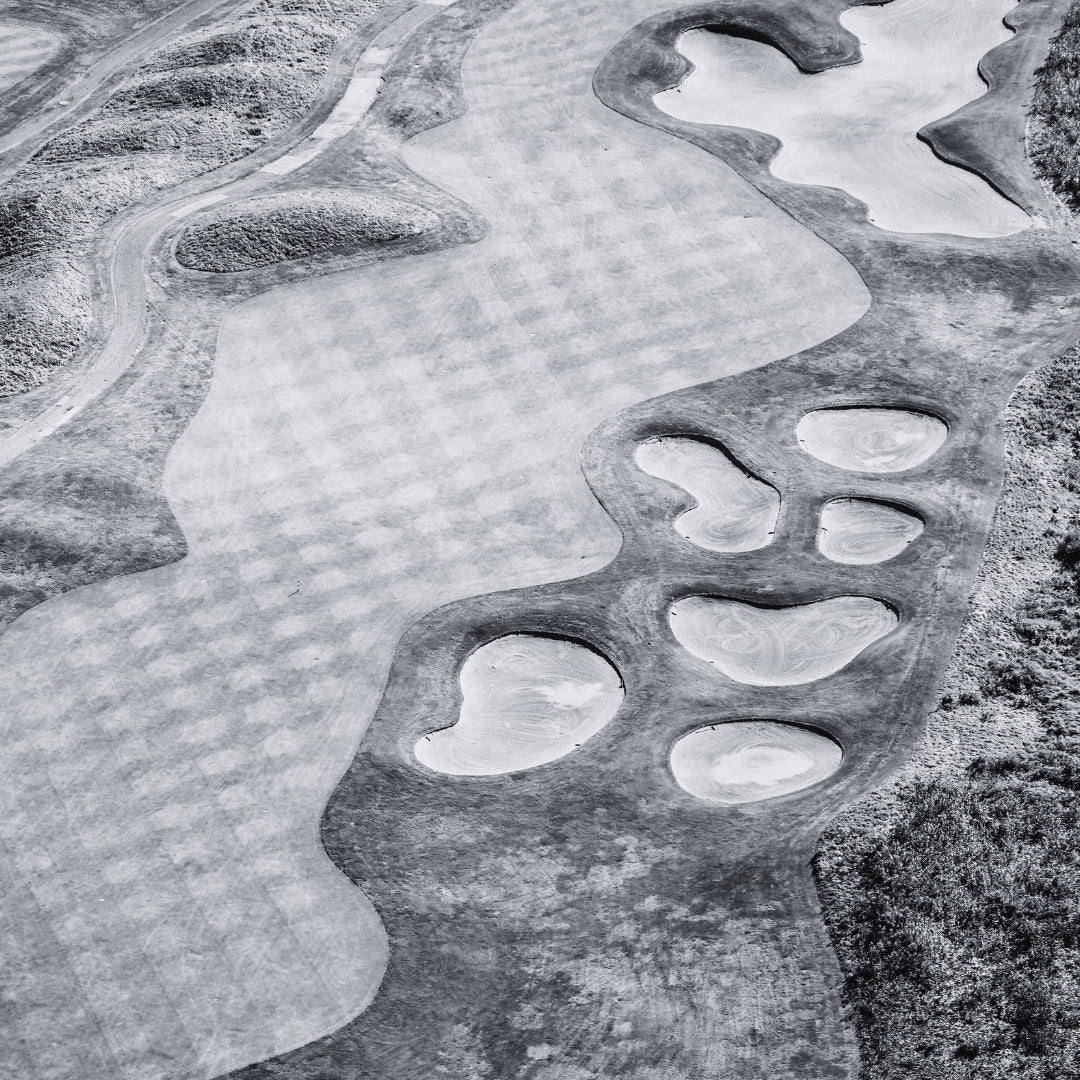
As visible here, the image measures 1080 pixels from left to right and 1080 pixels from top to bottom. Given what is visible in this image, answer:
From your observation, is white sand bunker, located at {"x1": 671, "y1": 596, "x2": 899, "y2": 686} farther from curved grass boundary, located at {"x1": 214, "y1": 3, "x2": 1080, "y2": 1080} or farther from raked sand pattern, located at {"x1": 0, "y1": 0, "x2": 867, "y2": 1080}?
raked sand pattern, located at {"x1": 0, "y1": 0, "x2": 867, "y2": 1080}

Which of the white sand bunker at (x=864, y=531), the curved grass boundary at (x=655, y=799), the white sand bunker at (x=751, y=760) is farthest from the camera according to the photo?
the white sand bunker at (x=864, y=531)

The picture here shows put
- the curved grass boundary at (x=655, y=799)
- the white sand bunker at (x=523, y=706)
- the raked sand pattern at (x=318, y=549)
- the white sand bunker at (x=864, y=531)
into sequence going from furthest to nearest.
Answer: the white sand bunker at (x=864, y=531) → the white sand bunker at (x=523, y=706) → the raked sand pattern at (x=318, y=549) → the curved grass boundary at (x=655, y=799)

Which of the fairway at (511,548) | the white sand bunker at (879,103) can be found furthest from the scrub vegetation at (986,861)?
the white sand bunker at (879,103)

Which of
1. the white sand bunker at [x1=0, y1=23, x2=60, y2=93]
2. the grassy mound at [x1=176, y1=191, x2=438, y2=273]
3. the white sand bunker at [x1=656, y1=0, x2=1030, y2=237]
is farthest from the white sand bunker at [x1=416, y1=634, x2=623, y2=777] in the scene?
the white sand bunker at [x1=0, y1=23, x2=60, y2=93]

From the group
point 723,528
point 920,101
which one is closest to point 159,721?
point 723,528

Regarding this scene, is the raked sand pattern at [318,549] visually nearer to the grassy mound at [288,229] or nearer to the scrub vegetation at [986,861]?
the grassy mound at [288,229]

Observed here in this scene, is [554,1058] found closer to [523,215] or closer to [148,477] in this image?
[148,477]

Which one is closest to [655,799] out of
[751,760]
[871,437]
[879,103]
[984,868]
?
[751,760]
